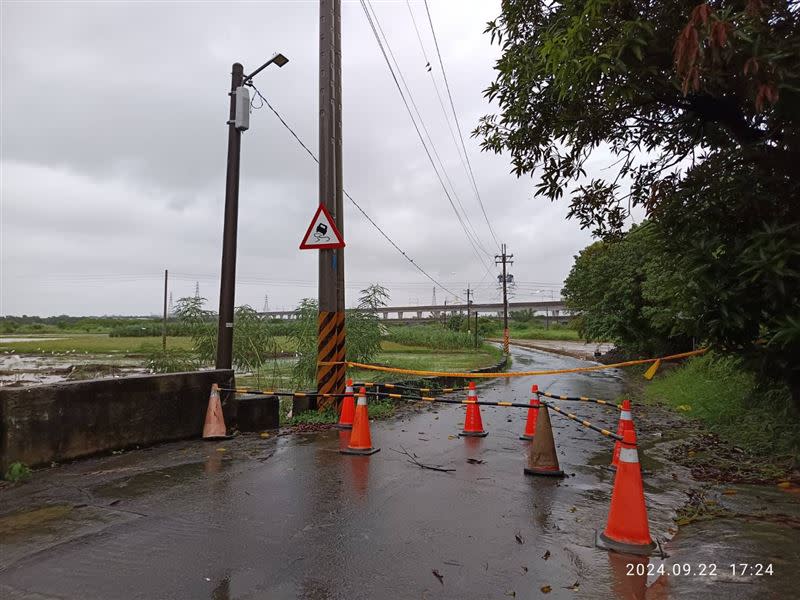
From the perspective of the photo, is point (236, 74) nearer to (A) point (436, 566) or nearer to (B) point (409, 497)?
(B) point (409, 497)

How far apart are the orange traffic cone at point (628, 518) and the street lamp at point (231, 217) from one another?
675 cm

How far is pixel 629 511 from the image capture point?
4105mm

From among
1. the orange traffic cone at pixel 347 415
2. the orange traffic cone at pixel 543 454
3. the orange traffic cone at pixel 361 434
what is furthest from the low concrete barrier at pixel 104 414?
the orange traffic cone at pixel 543 454

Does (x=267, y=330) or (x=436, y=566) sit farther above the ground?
(x=267, y=330)

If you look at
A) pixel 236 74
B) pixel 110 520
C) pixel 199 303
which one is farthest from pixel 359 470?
pixel 199 303

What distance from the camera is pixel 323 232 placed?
379 inches

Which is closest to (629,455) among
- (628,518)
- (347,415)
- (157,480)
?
(628,518)

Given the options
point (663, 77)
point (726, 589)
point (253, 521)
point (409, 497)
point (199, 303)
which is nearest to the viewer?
point (726, 589)

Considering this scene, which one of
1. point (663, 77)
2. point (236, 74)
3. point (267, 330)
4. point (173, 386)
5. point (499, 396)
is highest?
point (236, 74)

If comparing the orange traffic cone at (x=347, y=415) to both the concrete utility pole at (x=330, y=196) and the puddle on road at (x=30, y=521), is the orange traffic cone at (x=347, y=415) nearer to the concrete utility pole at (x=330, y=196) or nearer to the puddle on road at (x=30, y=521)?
the concrete utility pole at (x=330, y=196)

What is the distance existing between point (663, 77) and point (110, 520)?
6711mm

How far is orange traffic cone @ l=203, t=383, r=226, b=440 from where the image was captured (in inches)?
309

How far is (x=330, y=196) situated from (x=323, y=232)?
0.82 meters

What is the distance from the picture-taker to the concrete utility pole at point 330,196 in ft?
32.6
